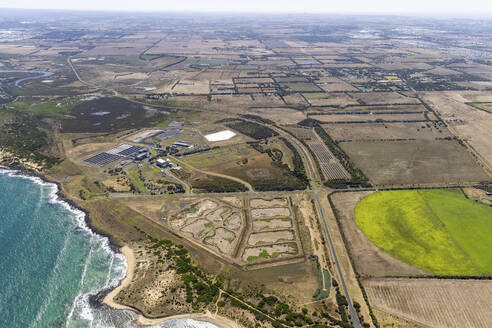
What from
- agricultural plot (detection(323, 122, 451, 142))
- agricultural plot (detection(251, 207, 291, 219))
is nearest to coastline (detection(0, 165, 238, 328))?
agricultural plot (detection(251, 207, 291, 219))

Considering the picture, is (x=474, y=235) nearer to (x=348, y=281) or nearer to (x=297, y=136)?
(x=348, y=281)

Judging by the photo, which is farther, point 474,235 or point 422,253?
point 474,235

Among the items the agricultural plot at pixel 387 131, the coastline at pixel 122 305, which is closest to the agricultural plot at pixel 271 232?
the coastline at pixel 122 305

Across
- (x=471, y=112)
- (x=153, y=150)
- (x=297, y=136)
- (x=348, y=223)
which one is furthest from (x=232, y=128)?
(x=471, y=112)

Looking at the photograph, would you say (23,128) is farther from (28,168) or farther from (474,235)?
(474,235)

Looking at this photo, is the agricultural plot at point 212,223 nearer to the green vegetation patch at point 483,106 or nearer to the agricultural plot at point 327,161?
the agricultural plot at point 327,161

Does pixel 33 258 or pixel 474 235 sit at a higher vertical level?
pixel 474 235

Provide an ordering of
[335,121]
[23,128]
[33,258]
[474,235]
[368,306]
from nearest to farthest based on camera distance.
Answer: [368,306] < [33,258] < [474,235] < [23,128] < [335,121]

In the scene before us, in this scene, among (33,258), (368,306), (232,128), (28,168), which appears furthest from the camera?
(232,128)
